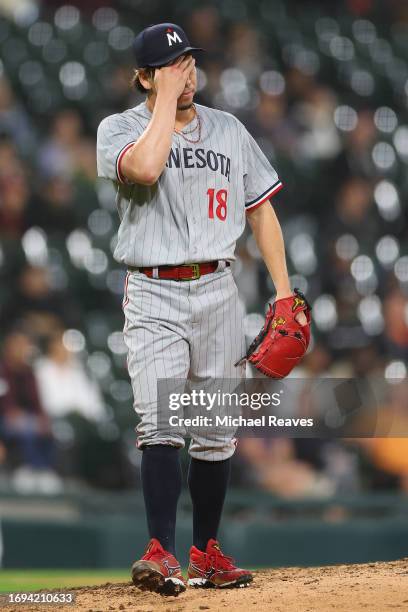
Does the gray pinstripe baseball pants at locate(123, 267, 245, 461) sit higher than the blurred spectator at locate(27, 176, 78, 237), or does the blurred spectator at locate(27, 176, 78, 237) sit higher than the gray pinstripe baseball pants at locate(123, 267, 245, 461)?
the blurred spectator at locate(27, 176, 78, 237)

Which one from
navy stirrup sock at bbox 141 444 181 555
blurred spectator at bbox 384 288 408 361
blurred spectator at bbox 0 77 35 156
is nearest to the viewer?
navy stirrup sock at bbox 141 444 181 555

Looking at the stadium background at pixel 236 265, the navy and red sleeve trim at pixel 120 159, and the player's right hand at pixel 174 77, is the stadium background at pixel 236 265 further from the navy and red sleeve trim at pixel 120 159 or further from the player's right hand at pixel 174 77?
the player's right hand at pixel 174 77

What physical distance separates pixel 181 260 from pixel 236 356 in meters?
0.34

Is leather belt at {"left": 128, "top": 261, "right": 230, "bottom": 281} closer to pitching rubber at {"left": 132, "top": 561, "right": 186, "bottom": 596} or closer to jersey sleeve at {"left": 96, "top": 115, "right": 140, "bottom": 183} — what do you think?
jersey sleeve at {"left": 96, "top": 115, "right": 140, "bottom": 183}

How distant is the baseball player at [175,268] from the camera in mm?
2900

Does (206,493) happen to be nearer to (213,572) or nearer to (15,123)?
(213,572)

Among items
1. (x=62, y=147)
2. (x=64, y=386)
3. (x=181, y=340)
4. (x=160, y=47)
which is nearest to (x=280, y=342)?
(x=181, y=340)

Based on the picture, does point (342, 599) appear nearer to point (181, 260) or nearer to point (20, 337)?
point (181, 260)

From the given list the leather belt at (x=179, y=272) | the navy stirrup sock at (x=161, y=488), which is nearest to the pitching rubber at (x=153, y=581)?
the navy stirrup sock at (x=161, y=488)

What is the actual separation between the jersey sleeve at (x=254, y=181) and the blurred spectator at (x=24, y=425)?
3143 mm

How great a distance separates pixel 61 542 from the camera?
5828mm

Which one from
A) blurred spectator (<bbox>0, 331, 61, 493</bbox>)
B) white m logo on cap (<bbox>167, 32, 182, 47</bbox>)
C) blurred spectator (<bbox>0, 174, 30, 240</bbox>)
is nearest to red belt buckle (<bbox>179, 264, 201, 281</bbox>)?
white m logo on cap (<bbox>167, 32, 182, 47</bbox>)

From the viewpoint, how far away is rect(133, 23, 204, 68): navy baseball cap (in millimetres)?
2969

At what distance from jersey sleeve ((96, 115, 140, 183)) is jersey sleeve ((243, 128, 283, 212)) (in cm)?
38
